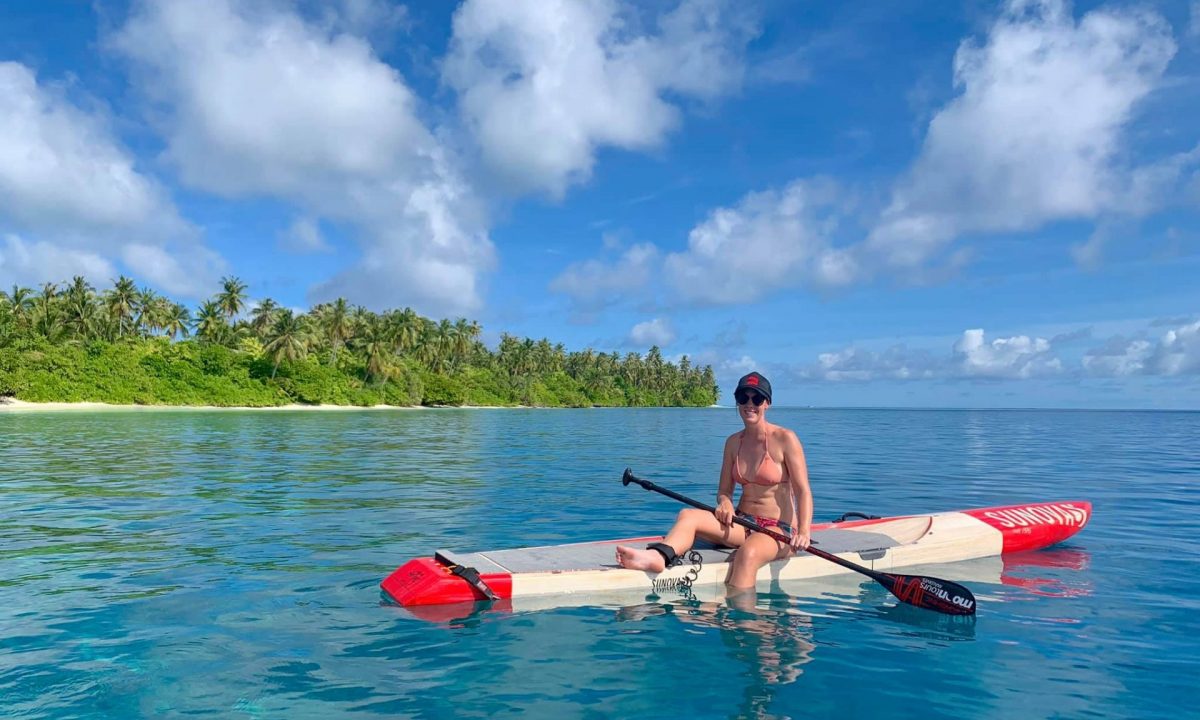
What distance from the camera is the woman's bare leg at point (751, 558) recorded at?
7785mm

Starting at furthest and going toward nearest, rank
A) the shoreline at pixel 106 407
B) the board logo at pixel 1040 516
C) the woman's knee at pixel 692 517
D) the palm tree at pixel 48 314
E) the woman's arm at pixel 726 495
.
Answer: the palm tree at pixel 48 314
the shoreline at pixel 106 407
the board logo at pixel 1040 516
the woman's knee at pixel 692 517
the woman's arm at pixel 726 495

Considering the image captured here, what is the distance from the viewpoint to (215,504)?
14.3 metres

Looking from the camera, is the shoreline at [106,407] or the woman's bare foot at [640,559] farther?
the shoreline at [106,407]

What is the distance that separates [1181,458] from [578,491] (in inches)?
994

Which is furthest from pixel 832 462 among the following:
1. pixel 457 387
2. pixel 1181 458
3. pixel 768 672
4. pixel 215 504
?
pixel 457 387

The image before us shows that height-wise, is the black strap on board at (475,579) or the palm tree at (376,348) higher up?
the palm tree at (376,348)

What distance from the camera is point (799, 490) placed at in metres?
7.54

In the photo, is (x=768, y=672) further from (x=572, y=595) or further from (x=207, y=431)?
(x=207, y=431)

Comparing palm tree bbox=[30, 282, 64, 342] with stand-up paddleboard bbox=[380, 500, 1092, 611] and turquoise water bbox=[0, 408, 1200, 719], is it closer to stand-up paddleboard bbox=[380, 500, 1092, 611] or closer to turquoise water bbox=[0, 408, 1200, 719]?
turquoise water bbox=[0, 408, 1200, 719]

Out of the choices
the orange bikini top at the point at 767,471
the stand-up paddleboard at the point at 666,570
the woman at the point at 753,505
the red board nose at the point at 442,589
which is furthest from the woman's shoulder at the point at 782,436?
the red board nose at the point at 442,589

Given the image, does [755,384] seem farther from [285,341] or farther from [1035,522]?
[285,341]

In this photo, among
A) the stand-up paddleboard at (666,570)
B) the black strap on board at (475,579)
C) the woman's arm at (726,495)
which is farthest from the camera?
the woman's arm at (726,495)

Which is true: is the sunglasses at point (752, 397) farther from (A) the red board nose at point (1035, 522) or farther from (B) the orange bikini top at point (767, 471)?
(A) the red board nose at point (1035, 522)

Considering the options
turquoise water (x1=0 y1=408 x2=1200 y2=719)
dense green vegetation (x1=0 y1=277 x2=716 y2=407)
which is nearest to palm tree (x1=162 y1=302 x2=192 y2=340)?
dense green vegetation (x1=0 y1=277 x2=716 y2=407)
